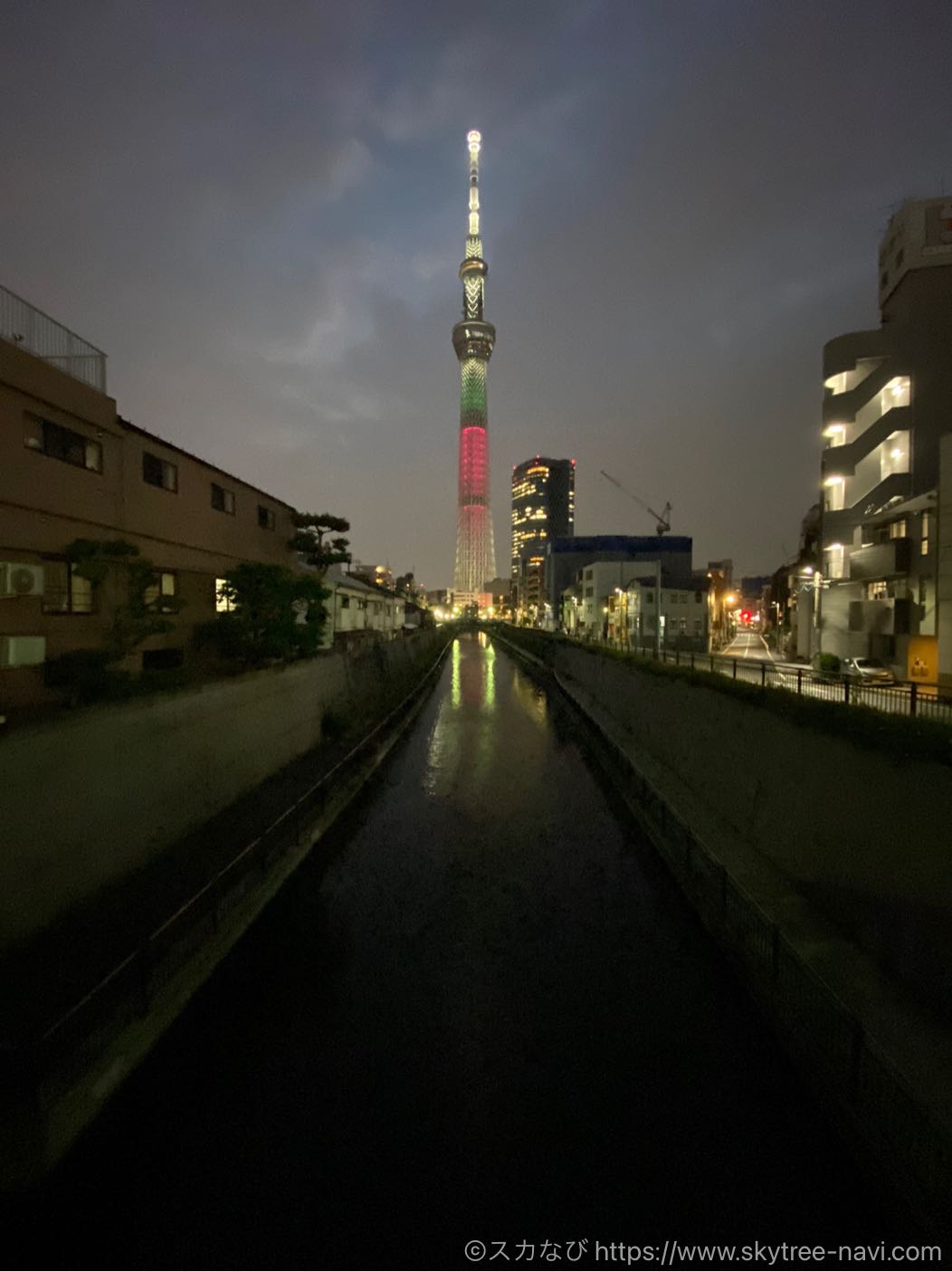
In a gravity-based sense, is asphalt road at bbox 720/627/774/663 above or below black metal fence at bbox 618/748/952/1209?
above

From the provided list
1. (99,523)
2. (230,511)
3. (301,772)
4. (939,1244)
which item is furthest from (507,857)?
(230,511)

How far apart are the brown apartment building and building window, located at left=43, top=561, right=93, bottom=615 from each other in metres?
0.02

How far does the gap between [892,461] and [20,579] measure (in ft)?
121

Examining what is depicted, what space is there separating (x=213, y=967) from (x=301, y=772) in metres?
7.68

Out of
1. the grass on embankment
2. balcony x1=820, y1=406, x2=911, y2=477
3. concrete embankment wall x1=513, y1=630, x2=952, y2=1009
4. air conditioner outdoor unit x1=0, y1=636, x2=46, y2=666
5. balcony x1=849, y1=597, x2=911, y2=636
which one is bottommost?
concrete embankment wall x1=513, y1=630, x2=952, y2=1009

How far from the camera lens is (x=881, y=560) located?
1021 inches

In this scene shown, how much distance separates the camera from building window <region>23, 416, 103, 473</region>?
11367 millimetres

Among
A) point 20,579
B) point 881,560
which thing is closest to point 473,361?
point 881,560

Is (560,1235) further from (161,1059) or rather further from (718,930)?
(718,930)

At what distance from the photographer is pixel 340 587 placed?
3322cm

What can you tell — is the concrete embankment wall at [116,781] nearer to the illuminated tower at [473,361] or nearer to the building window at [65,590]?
the building window at [65,590]

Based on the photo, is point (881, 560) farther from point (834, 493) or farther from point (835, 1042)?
point (835, 1042)

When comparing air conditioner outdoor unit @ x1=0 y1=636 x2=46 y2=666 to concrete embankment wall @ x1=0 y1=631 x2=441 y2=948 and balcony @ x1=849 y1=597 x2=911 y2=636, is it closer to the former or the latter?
concrete embankment wall @ x1=0 y1=631 x2=441 y2=948

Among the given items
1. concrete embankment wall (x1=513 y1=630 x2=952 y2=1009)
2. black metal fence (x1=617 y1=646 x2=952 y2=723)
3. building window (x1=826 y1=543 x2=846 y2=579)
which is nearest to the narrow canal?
concrete embankment wall (x1=513 y1=630 x2=952 y2=1009)
